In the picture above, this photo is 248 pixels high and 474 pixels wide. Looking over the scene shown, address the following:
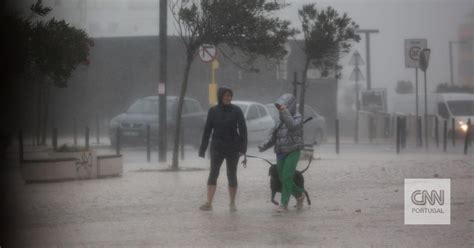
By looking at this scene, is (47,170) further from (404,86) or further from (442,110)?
(404,86)

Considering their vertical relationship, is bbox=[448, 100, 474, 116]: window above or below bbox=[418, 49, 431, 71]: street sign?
below

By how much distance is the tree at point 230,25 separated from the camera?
772 inches

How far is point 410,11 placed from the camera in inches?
1873

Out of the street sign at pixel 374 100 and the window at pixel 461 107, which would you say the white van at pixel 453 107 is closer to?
the window at pixel 461 107

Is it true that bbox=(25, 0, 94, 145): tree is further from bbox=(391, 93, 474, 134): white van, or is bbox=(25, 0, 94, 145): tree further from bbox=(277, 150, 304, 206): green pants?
bbox=(391, 93, 474, 134): white van

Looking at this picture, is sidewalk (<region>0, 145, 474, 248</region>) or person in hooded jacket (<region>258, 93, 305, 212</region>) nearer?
sidewalk (<region>0, 145, 474, 248</region>)

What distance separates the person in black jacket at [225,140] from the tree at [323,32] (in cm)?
1090

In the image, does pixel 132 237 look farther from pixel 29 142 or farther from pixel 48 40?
pixel 29 142

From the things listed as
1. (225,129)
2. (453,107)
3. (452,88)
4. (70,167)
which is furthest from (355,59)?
(225,129)

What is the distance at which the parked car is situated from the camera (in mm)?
28375

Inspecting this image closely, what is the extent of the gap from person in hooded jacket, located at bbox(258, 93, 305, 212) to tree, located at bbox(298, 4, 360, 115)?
10.8 m

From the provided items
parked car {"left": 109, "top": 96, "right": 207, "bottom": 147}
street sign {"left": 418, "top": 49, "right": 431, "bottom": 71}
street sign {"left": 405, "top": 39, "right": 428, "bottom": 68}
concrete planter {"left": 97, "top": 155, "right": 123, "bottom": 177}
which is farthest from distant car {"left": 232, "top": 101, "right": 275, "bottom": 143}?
concrete planter {"left": 97, "top": 155, "right": 123, "bottom": 177}

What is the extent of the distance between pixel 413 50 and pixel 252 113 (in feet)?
17.6

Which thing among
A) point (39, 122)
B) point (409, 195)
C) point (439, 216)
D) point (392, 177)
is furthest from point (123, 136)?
point (439, 216)
